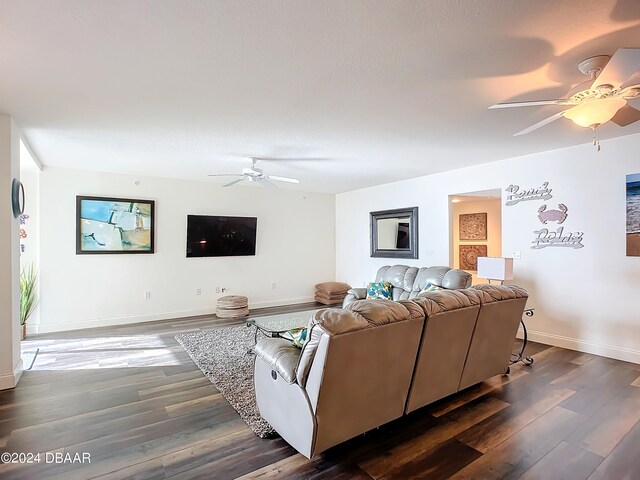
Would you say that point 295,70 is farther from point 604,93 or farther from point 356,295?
point 356,295

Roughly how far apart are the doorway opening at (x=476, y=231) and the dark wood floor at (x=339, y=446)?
4.04 metres

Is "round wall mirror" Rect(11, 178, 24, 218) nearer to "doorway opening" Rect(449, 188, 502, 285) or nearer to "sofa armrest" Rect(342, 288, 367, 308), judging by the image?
"sofa armrest" Rect(342, 288, 367, 308)

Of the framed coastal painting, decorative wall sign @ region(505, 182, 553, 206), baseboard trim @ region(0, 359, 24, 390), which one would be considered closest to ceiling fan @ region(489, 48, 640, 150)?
decorative wall sign @ region(505, 182, 553, 206)

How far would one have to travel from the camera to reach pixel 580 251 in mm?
4121

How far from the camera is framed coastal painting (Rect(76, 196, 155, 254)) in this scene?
17.5ft

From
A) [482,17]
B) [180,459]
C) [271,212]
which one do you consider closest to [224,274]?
[271,212]

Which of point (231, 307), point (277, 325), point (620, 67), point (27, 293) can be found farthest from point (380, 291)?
point (27, 293)

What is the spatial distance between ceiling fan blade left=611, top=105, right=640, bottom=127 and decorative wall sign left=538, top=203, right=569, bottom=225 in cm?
195

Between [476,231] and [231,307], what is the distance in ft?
18.4

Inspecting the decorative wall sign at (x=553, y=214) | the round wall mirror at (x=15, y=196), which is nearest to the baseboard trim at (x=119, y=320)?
the round wall mirror at (x=15, y=196)

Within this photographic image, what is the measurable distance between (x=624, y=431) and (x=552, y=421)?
0.44m

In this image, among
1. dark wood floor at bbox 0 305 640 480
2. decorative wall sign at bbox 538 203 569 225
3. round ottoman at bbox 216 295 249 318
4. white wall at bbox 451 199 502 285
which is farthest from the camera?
white wall at bbox 451 199 502 285

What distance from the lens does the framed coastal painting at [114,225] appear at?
5.32 metres

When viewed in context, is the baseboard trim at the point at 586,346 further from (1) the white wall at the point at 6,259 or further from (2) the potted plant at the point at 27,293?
(2) the potted plant at the point at 27,293
